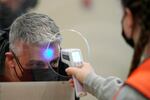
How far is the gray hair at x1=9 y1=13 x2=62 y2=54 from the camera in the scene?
1.25 m

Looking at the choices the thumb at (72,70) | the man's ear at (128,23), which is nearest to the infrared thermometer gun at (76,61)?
the thumb at (72,70)

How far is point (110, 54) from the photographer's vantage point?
5.16ft

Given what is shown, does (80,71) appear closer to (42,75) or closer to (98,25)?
(42,75)

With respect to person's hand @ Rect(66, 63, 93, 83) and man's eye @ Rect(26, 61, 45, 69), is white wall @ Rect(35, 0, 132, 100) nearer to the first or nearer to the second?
man's eye @ Rect(26, 61, 45, 69)

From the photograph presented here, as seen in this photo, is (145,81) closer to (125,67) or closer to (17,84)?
(17,84)

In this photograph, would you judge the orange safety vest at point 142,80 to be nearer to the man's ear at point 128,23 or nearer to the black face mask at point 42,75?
the man's ear at point 128,23

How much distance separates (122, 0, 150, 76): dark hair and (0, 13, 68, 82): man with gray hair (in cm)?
55

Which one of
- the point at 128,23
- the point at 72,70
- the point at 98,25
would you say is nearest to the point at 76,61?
the point at 72,70

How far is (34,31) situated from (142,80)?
73cm

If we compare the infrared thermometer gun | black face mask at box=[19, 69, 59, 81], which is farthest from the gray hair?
the infrared thermometer gun

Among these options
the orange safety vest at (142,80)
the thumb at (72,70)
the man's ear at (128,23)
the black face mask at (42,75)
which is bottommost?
the black face mask at (42,75)

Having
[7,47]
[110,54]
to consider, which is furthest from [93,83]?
[110,54]

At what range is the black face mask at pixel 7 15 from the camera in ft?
4.85

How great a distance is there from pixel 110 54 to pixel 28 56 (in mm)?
477
